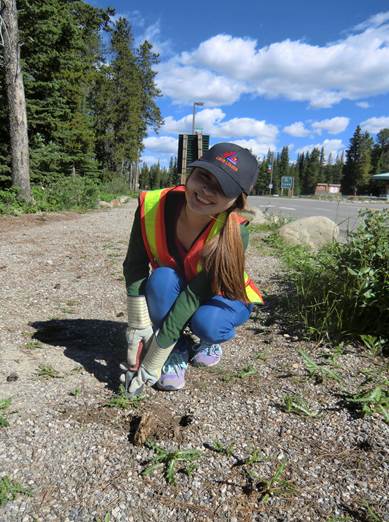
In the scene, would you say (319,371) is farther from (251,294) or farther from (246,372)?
(251,294)

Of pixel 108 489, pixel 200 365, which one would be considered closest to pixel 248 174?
pixel 200 365

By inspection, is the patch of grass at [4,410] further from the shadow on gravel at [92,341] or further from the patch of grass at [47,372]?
the shadow on gravel at [92,341]

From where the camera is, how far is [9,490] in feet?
4.33

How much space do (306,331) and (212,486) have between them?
133 centimetres

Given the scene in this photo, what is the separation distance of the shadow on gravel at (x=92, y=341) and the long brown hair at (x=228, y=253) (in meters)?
0.75

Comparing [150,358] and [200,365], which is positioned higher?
[150,358]

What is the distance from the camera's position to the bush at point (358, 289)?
232cm

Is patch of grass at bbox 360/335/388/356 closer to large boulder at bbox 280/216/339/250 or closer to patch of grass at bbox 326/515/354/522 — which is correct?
patch of grass at bbox 326/515/354/522

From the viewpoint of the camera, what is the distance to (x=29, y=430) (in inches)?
63.8

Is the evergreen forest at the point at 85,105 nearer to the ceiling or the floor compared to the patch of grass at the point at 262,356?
nearer to the ceiling

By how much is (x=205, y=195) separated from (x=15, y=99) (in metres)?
8.20

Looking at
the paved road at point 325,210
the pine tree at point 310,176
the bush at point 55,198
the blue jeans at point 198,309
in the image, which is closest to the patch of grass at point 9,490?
the blue jeans at point 198,309

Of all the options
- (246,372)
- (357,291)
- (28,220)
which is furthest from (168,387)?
(28,220)

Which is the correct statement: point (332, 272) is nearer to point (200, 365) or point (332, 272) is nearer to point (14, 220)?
point (200, 365)
